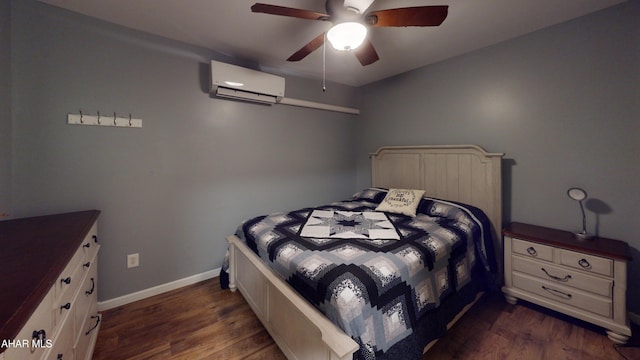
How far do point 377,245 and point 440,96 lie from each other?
84.4 inches

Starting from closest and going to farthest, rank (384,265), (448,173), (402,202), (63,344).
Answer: (63,344)
(384,265)
(402,202)
(448,173)

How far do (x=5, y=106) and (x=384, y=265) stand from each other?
2.69m

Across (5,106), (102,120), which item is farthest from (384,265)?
(5,106)

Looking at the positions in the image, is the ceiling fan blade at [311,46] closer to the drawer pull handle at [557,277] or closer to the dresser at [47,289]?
the dresser at [47,289]

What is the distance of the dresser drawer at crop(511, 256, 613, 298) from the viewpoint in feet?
5.57

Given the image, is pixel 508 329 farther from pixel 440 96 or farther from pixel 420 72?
pixel 420 72

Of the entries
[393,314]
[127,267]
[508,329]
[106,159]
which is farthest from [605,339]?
[106,159]

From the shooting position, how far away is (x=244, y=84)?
8.27 feet

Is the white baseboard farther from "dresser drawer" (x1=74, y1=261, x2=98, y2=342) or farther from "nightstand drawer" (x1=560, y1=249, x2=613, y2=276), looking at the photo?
"nightstand drawer" (x1=560, y1=249, x2=613, y2=276)

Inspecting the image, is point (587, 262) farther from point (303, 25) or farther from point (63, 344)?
point (63, 344)

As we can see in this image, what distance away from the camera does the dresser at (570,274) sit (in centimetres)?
164

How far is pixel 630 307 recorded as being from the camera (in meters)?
1.84

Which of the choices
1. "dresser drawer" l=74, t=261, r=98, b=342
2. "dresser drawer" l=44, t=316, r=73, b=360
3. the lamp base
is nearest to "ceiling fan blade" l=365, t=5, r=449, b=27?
the lamp base

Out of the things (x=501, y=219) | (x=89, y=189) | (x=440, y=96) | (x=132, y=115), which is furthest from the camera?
(x=440, y=96)
